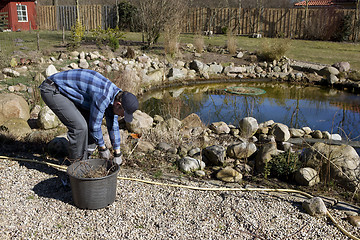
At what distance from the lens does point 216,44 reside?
1622 centimetres

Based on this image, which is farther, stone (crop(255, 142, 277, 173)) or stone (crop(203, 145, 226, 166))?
stone (crop(203, 145, 226, 166))

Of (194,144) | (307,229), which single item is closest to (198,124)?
(194,144)

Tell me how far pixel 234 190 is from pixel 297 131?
10.6 ft

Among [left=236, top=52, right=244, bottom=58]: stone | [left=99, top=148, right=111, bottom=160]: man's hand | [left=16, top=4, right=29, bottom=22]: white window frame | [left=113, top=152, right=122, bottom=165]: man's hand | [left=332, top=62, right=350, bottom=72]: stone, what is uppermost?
[left=16, top=4, right=29, bottom=22]: white window frame

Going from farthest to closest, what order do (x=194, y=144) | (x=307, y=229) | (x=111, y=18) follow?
1. (x=111, y=18)
2. (x=194, y=144)
3. (x=307, y=229)

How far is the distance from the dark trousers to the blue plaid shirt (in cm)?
7

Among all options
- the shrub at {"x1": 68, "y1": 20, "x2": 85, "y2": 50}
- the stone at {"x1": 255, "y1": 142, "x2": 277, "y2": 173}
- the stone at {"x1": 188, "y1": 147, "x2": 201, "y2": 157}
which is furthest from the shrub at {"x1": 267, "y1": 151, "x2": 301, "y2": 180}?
the shrub at {"x1": 68, "y1": 20, "x2": 85, "y2": 50}

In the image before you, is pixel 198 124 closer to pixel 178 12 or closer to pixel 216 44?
pixel 178 12

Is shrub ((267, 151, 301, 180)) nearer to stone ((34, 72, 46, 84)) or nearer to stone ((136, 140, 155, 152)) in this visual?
stone ((136, 140, 155, 152))

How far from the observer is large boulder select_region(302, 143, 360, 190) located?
13.8 ft

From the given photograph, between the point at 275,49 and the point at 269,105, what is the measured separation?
4.81 m

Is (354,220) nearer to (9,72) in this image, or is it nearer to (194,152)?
(194,152)

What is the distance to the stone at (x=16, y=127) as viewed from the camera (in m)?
5.43

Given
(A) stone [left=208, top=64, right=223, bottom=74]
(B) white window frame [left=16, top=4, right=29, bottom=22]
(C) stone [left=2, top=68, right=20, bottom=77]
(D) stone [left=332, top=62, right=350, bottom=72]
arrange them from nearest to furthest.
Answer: (C) stone [left=2, top=68, right=20, bottom=77]
(D) stone [left=332, top=62, right=350, bottom=72]
(A) stone [left=208, top=64, right=223, bottom=74]
(B) white window frame [left=16, top=4, right=29, bottom=22]
